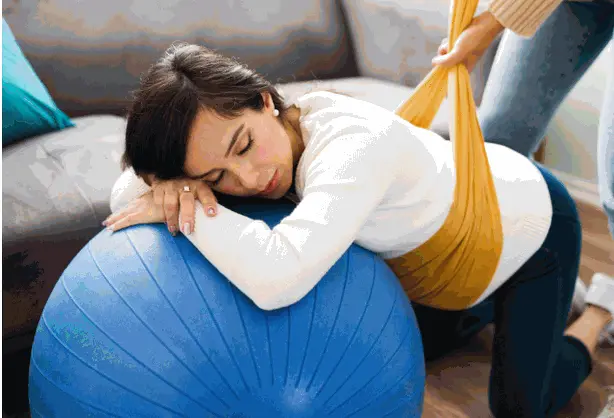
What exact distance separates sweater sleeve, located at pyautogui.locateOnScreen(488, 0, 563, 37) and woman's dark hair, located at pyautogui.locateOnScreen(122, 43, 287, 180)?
506 mm

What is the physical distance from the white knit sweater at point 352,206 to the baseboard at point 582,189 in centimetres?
133

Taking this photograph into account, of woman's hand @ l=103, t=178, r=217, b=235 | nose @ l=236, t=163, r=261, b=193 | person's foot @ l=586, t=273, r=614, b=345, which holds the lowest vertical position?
person's foot @ l=586, t=273, r=614, b=345

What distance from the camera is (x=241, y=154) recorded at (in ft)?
3.24

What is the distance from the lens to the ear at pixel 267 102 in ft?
3.49

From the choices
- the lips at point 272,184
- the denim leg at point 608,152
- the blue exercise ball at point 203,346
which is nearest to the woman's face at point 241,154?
the lips at point 272,184

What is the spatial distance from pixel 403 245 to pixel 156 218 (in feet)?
1.27

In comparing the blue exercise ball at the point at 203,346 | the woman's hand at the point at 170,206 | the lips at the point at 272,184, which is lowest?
the blue exercise ball at the point at 203,346

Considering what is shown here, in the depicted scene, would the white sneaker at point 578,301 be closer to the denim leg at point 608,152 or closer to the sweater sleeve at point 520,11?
the denim leg at point 608,152

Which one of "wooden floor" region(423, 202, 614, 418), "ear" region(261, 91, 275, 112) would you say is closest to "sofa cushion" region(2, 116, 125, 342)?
"ear" region(261, 91, 275, 112)

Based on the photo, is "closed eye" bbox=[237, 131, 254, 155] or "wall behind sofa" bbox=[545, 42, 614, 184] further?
"wall behind sofa" bbox=[545, 42, 614, 184]

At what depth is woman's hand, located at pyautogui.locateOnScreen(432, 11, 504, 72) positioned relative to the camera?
1.21 metres

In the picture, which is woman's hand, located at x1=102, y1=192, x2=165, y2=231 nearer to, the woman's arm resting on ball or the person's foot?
the woman's arm resting on ball

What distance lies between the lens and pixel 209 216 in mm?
939

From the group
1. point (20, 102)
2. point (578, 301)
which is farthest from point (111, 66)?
point (578, 301)
